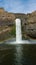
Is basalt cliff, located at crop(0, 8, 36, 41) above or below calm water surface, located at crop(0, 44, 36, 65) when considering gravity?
above

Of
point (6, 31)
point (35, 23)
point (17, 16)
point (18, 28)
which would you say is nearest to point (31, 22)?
point (35, 23)

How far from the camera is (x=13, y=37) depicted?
53.7 meters

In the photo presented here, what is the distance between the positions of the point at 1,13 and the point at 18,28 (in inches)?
460

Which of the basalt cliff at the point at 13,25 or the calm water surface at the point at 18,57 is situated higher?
the basalt cliff at the point at 13,25

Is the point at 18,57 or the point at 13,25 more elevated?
the point at 13,25

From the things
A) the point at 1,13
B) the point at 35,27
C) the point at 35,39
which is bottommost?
the point at 35,39

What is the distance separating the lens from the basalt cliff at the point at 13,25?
51150mm

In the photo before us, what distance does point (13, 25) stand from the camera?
56.8 m

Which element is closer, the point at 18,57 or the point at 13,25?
the point at 18,57

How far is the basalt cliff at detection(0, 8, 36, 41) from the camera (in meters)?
51.2

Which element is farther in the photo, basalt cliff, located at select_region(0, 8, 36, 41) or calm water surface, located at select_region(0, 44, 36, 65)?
basalt cliff, located at select_region(0, 8, 36, 41)

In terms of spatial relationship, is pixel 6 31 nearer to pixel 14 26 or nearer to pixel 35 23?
pixel 14 26

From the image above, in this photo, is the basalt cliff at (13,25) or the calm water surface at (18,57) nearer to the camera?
the calm water surface at (18,57)

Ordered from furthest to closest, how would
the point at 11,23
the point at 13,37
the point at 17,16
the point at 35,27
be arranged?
the point at 17,16 → the point at 11,23 → the point at 13,37 → the point at 35,27
